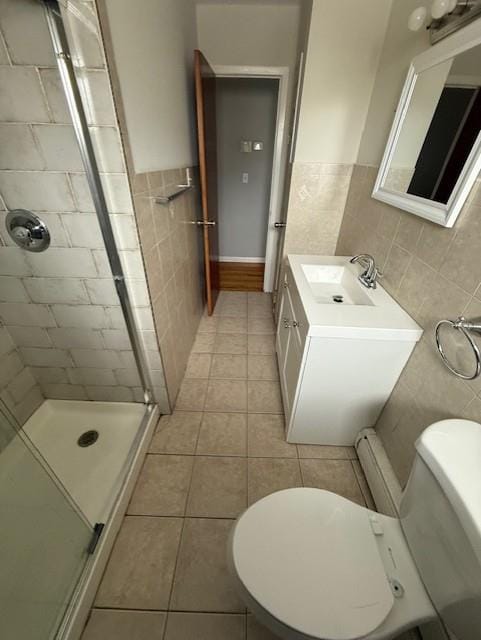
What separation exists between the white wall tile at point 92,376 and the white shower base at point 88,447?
147 mm

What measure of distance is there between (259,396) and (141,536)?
915mm

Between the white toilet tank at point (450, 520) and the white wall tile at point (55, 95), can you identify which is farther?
the white wall tile at point (55, 95)

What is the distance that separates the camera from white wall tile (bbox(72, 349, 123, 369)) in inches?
53.6

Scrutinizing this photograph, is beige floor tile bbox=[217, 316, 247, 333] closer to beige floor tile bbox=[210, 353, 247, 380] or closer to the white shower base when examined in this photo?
beige floor tile bbox=[210, 353, 247, 380]

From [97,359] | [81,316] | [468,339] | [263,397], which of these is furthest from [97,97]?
[263,397]

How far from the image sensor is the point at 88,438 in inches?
55.3

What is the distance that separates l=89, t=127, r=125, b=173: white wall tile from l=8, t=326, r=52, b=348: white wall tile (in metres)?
0.86

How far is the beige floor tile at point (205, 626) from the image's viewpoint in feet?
2.85

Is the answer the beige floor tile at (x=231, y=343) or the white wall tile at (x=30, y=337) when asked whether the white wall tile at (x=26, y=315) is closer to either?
the white wall tile at (x=30, y=337)

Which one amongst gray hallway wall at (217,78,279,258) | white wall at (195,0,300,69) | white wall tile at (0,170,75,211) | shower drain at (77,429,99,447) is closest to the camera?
white wall tile at (0,170,75,211)

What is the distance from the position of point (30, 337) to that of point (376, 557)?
5.38 feet

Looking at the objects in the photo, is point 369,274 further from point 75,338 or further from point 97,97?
point 75,338

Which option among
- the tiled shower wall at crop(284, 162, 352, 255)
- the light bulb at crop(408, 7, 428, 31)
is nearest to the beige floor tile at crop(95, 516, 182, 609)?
the tiled shower wall at crop(284, 162, 352, 255)

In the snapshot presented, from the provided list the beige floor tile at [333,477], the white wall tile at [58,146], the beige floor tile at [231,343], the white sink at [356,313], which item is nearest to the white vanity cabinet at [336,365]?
the white sink at [356,313]
